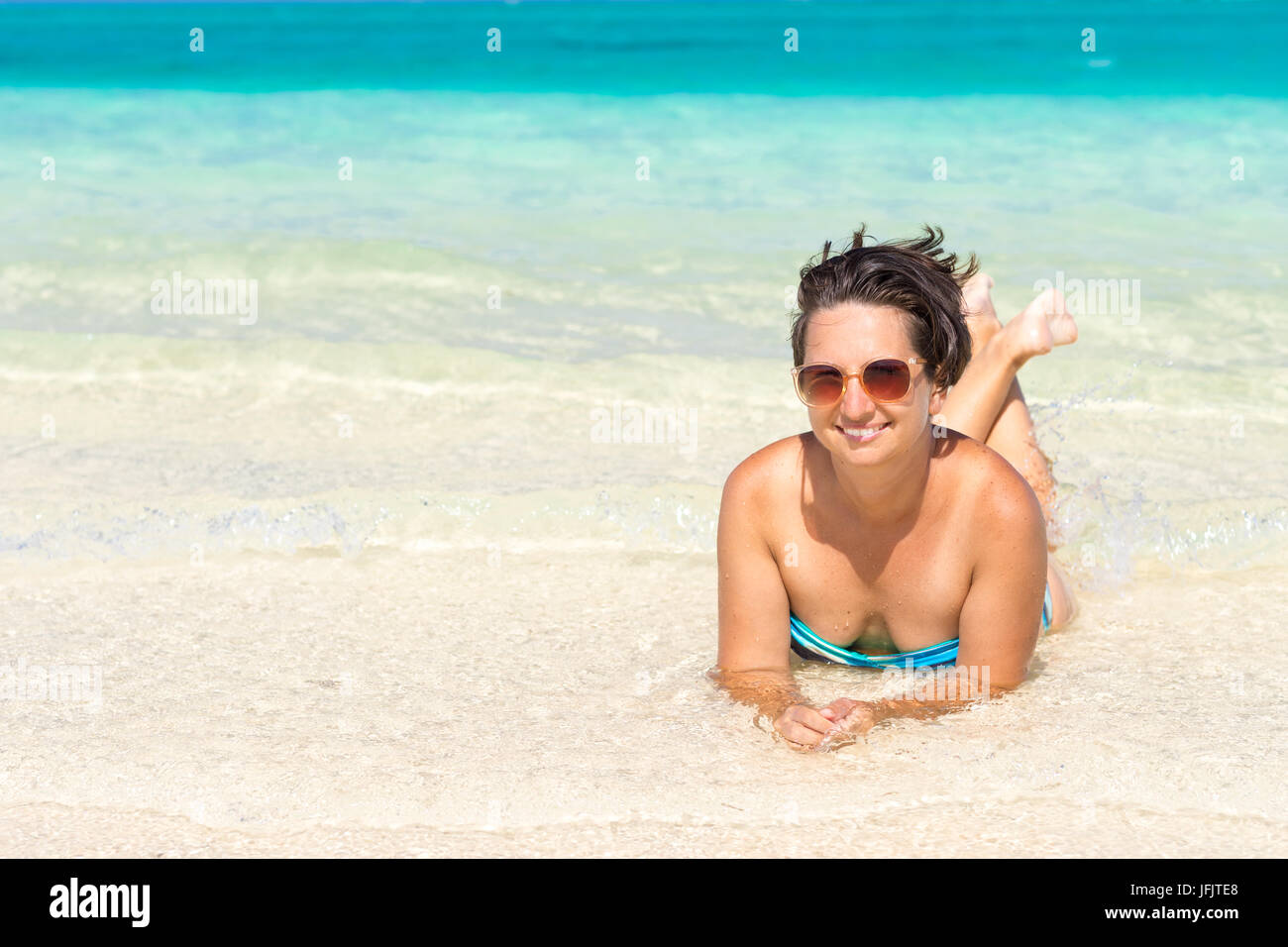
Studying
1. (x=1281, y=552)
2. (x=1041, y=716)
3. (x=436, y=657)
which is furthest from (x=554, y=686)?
(x=1281, y=552)

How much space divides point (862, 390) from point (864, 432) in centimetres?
10

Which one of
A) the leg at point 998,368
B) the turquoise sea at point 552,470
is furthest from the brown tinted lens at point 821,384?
the leg at point 998,368

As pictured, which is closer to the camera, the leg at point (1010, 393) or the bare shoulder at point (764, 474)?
the bare shoulder at point (764, 474)

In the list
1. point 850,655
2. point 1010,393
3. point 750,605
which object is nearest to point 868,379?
point 750,605

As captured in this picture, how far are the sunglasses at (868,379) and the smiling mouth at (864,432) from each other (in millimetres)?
68

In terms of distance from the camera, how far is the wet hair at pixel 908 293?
8.83ft

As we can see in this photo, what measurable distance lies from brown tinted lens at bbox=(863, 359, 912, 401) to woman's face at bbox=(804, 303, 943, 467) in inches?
0.7

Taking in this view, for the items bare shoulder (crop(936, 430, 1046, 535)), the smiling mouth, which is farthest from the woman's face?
bare shoulder (crop(936, 430, 1046, 535))

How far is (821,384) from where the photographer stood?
2701mm

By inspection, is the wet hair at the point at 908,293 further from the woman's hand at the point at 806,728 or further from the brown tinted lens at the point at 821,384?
the woman's hand at the point at 806,728

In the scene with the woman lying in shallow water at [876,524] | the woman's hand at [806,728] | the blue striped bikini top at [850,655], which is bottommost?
the woman's hand at [806,728]

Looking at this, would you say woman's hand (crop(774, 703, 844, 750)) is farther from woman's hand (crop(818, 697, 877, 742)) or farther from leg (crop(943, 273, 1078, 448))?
leg (crop(943, 273, 1078, 448))

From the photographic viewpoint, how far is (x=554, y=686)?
10.8ft
